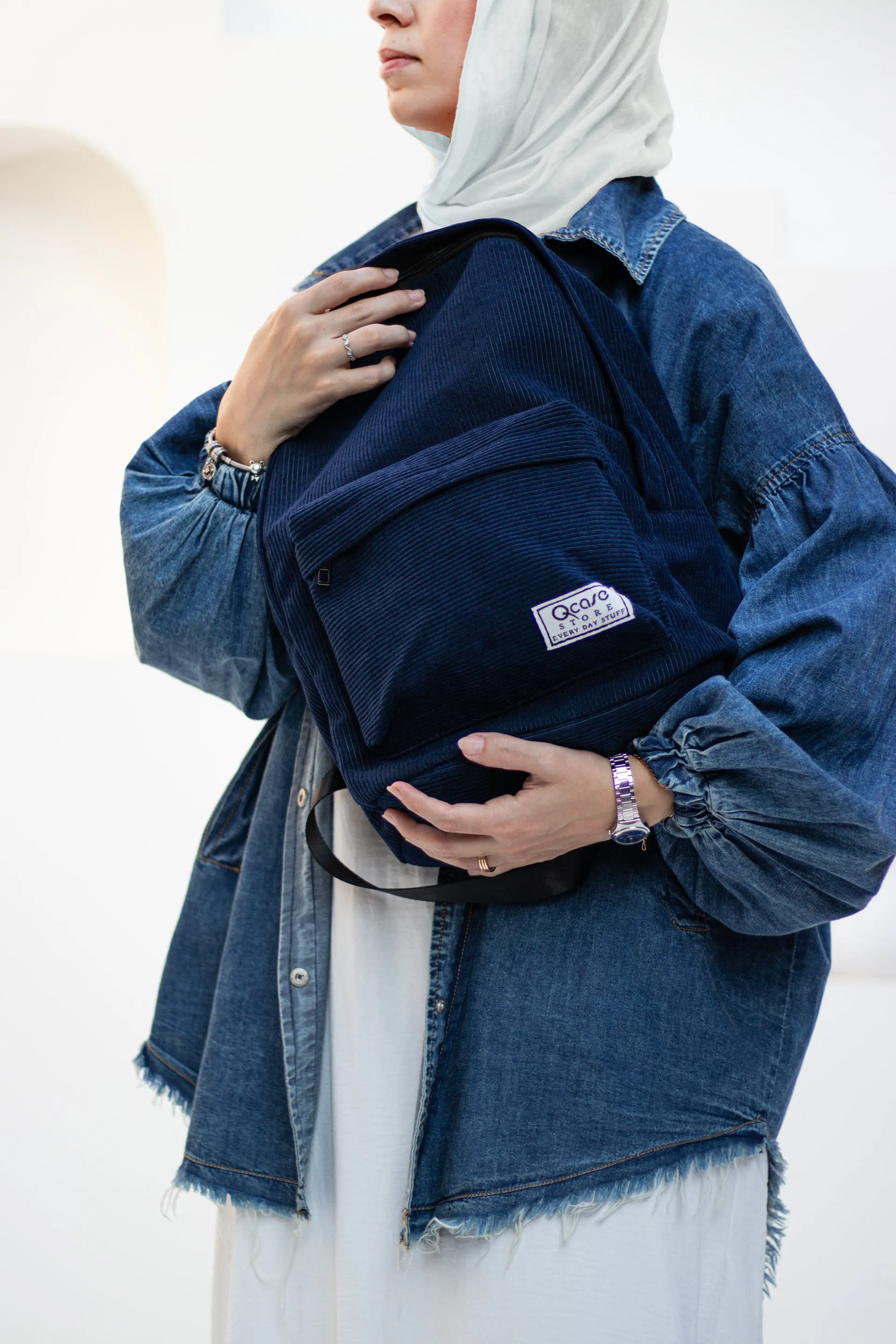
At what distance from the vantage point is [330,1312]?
77 centimetres

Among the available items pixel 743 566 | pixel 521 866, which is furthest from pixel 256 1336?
pixel 743 566

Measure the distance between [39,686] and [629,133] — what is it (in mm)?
1457

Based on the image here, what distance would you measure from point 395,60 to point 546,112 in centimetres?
12

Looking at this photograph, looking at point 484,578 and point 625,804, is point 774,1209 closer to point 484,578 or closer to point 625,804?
point 625,804

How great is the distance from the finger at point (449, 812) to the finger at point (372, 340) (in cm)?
29

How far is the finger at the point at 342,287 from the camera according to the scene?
2.47ft

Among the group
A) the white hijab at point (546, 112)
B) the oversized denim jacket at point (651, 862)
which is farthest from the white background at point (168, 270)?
the oversized denim jacket at point (651, 862)

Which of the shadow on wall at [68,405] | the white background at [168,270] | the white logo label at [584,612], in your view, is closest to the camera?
the white logo label at [584,612]

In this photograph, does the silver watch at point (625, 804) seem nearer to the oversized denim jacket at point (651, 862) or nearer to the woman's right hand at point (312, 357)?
the oversized denim jacket at point (651, 862)

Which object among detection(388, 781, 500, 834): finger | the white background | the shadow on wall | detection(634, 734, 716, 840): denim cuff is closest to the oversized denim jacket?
detection(634, 734, 716, 840): denim cuff

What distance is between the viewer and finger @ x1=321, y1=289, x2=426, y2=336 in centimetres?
74

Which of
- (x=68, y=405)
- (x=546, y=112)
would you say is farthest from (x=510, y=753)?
(x=68, y=405)

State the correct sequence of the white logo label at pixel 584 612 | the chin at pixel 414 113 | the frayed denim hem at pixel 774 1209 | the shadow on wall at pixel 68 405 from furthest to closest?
1. the shadow on wall at pixel 68 405
2. the chin at pixel 414 113
3. the frayed denim hem at pixel 774 1209
4. the white logo label at pixel 584 612

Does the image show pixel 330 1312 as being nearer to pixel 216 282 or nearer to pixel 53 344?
pixel 216 282
